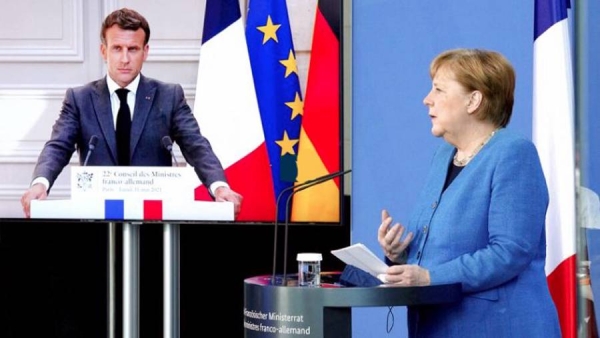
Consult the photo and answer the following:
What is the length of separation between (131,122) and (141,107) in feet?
0.28

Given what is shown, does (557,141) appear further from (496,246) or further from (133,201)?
(133,201)

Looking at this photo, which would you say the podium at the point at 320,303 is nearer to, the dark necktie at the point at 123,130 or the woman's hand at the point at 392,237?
the woman's hand at the point at 392,237

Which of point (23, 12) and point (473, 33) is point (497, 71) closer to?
point (473, 33)

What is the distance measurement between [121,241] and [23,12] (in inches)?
50.0

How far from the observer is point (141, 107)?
5.09 m

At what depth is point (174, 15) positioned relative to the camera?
511 cm

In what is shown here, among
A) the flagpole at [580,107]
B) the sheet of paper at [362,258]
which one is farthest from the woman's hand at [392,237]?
the flagpole at [580,107]

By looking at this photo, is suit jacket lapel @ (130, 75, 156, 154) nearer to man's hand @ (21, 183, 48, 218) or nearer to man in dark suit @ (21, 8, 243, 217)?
man in dark suit @ (21, 8, 243, 217)

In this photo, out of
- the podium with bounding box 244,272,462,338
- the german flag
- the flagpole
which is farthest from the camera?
the german flag

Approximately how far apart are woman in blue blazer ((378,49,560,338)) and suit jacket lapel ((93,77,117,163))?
250 centimetres

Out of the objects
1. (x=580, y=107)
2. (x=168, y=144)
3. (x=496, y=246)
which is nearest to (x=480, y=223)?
(x=496, y=246)

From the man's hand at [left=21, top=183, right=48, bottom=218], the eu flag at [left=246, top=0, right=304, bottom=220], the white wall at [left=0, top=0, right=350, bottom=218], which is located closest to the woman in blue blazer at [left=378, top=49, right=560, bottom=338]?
the eu flag at [left=246, top=0, right=304, bottom=220]

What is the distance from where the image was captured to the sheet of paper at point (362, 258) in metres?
2.67

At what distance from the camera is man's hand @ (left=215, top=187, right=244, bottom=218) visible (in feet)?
16.5
